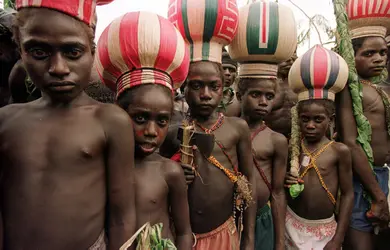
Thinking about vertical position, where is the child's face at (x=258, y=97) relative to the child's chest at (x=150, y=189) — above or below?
above

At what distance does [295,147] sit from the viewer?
3338 millimetres

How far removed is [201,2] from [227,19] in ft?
0.62

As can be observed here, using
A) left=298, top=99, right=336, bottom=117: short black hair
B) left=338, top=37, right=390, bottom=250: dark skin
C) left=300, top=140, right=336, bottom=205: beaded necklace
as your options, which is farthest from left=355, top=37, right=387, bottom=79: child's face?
left=300, top=140, right=336, bottom=205: beaded necklace

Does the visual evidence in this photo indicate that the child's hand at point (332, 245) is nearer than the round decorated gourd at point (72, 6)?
No

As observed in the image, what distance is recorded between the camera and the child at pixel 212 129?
2439 mm

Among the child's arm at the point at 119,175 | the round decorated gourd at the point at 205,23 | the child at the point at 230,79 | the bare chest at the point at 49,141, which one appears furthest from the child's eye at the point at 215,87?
the child at the point at 230,79

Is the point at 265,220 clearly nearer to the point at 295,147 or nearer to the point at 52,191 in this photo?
the point at 295,147

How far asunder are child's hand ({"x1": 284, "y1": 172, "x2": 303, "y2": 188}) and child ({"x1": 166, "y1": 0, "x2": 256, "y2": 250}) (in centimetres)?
62

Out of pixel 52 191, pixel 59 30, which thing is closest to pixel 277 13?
pixel 59 30

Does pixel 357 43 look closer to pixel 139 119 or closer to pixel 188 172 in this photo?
pixel 188 172

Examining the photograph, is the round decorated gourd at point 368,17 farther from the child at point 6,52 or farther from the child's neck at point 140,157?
the child at point 6,52

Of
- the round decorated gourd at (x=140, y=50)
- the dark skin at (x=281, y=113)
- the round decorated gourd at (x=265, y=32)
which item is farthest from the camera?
the dark skin at (x=281, y=113)

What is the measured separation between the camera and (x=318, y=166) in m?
3.25

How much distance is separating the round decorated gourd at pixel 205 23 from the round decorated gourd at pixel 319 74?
94 cm
